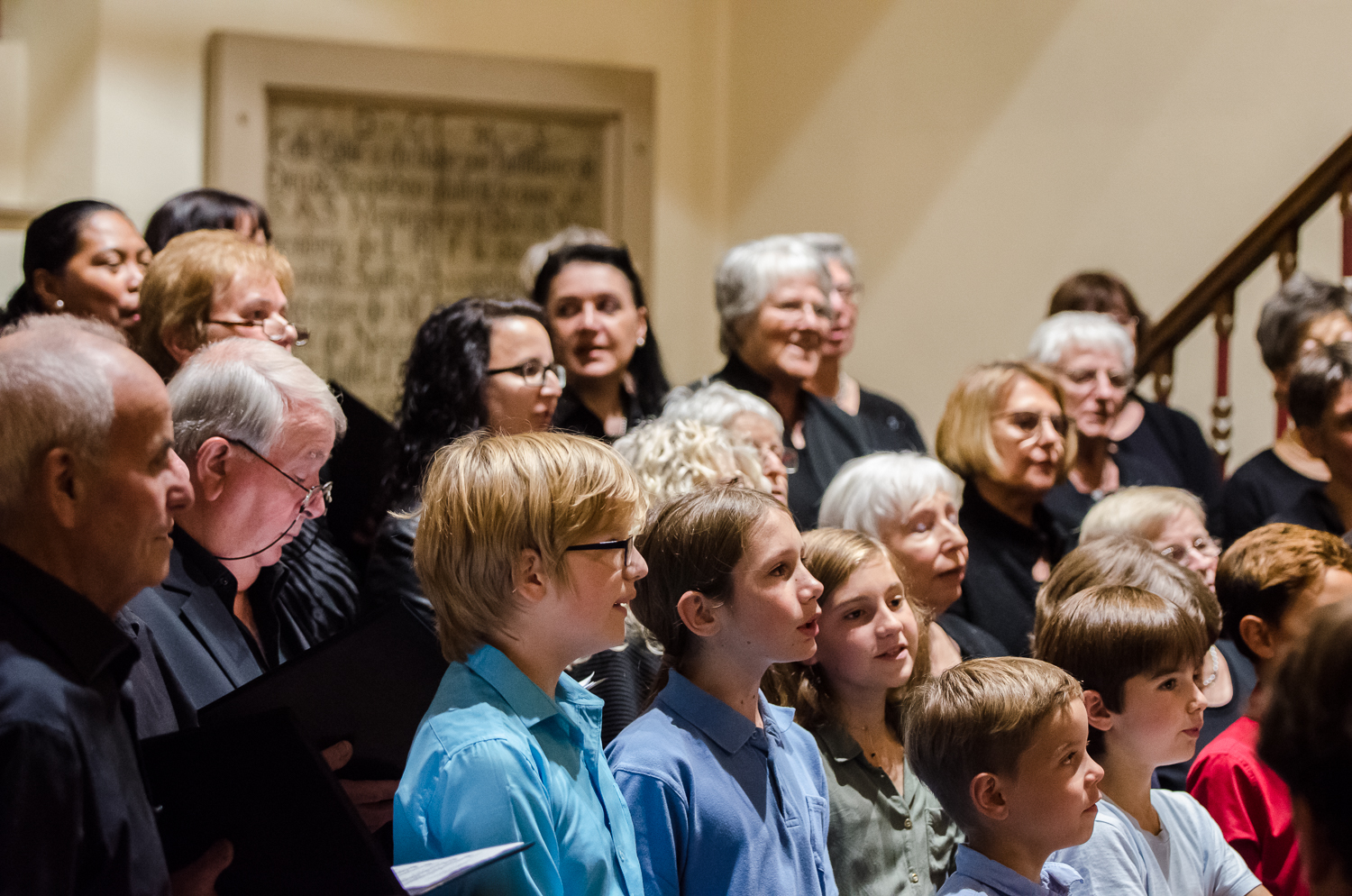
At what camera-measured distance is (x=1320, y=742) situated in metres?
0.95

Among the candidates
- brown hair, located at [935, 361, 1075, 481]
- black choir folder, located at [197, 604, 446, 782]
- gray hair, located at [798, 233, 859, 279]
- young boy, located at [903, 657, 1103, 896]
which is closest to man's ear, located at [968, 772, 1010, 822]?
young boy, located at [903, 657, 1103, 896]

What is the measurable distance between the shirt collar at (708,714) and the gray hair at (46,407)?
0.89 meters

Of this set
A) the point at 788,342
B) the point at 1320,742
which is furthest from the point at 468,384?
the point at 1320,742

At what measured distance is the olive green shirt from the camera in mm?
1992

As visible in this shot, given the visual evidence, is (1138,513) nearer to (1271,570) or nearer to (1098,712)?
(1271,570)

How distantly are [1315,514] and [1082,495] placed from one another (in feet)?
1.69

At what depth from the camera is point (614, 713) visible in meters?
2.11

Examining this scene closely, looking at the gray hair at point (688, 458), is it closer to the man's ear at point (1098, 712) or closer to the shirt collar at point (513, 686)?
the man's ear at point (1098, 712)

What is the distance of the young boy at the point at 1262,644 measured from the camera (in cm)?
213

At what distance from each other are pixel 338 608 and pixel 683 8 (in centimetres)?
447

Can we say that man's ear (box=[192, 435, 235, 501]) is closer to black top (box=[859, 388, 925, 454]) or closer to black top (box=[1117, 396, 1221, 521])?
black top (box=[859, 388, 925, 454])

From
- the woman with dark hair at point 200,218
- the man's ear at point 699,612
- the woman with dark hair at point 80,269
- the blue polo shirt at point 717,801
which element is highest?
the woman with dark hair at point 200,218

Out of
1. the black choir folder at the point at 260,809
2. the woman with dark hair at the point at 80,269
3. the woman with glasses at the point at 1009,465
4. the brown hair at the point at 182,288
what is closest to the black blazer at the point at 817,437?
the woman with glasses at the point at 1009,465

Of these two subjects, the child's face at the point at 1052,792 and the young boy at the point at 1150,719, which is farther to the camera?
the young boy at the point at 1150,719
